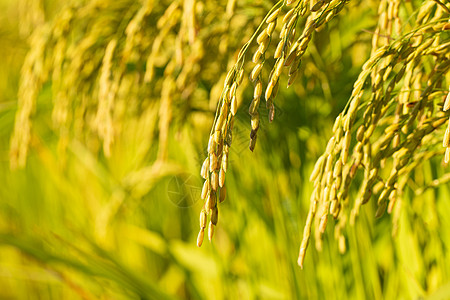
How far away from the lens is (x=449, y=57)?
817mm

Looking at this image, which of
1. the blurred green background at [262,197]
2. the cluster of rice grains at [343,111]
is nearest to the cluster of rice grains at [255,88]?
the cluster of rice grains at [343,111]

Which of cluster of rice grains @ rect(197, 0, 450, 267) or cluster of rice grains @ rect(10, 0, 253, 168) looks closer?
cluster of rice grains @ rect(197, 0, 450, 267)

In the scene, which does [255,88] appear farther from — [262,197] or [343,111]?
[262,197]

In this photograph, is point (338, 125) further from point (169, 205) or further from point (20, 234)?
point (169, 205)

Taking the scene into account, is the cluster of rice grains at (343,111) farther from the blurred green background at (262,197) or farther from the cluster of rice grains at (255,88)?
the blurred green background at (262,197)

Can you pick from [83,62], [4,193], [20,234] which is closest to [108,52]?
[83,62]

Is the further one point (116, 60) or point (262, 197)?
point (262, 197)

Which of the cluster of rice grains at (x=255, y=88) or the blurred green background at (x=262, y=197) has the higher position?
the cluster of rice grains at (x=255, y=88)

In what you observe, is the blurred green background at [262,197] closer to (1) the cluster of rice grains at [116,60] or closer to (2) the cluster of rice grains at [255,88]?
(1) the cluster of rice grains at [116,60]

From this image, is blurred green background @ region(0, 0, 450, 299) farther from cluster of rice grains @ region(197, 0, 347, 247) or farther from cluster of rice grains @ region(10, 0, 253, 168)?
cluster of rice grains @ region(197, 0, 347, 247)

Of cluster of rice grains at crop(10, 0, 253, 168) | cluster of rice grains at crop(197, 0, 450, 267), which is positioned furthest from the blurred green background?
cluster of rice grains at crop(197, 0, 450, 267)

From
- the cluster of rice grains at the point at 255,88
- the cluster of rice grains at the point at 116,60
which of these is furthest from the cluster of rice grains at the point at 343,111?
the cluster of rice grains at the point at 116,60

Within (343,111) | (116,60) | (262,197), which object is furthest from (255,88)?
(262,197)

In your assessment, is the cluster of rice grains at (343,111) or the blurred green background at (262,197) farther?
the blurred green background at (262,197)
